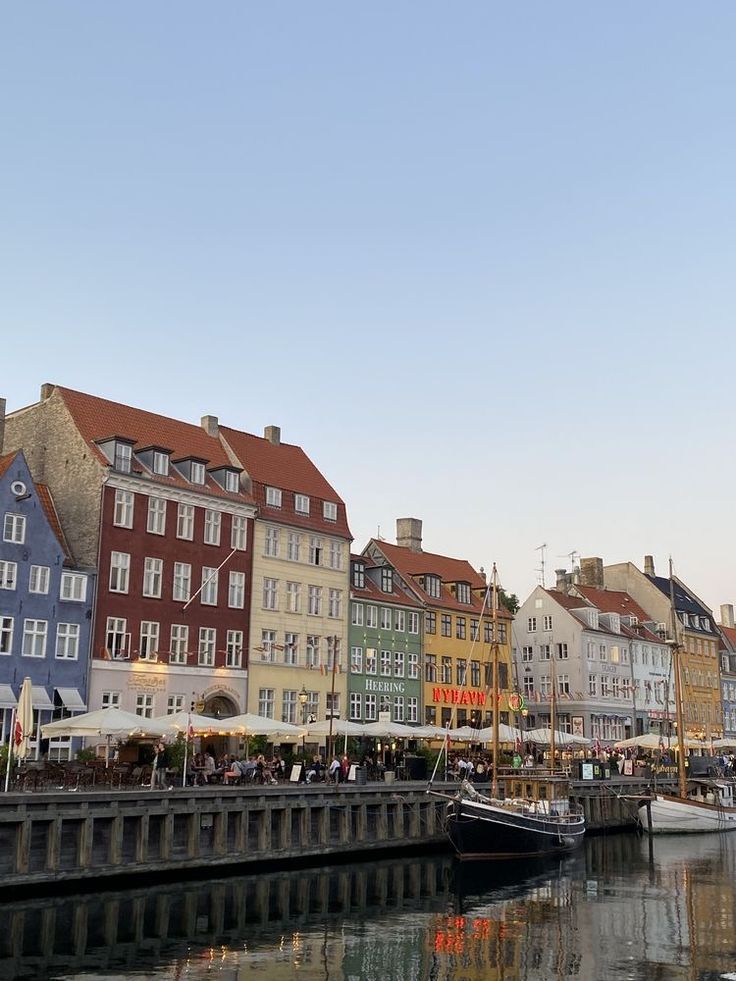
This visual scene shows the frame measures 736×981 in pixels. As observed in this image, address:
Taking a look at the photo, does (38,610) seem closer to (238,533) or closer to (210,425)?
(238,533)

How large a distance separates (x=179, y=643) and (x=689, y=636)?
2454 inches

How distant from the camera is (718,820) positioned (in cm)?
6288

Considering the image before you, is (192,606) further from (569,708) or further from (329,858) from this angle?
(569,708)

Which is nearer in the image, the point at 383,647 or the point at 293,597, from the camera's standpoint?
the point at 293,597

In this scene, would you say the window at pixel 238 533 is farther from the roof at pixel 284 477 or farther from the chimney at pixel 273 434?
the chimney at pixel 273 434

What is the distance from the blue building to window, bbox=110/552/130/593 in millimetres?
1718

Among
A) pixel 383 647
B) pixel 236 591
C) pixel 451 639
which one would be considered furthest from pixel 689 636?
pixel 236 591

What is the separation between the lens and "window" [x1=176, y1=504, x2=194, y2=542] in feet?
192

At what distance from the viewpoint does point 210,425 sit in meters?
66.6

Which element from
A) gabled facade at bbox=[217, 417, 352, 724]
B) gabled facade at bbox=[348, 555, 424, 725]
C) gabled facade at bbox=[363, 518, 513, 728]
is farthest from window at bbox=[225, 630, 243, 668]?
gabled facade at bbox=[363, 518, 513, 728]

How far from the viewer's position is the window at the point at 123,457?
182 ft

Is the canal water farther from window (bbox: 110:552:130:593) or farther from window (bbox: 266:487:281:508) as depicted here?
window (bbox: 266:487:281:508)

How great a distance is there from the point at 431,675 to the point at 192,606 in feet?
75.2

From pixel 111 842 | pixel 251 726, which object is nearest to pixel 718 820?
pixel 251 726
